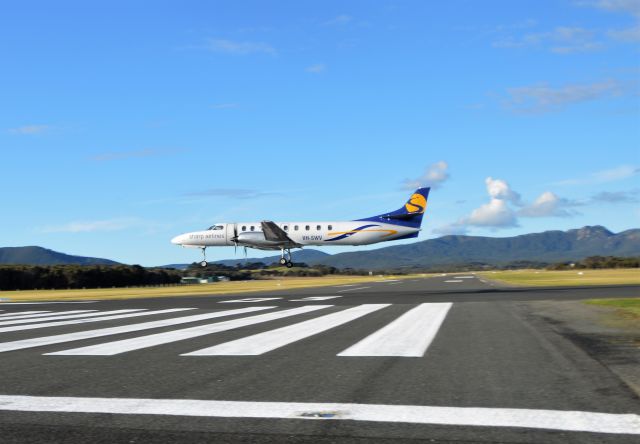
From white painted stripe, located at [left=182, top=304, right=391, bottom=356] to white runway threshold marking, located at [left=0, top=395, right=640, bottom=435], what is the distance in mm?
3105

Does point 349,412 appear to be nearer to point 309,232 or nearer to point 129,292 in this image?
point 129,292

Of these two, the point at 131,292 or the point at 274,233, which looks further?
the point at 274,233

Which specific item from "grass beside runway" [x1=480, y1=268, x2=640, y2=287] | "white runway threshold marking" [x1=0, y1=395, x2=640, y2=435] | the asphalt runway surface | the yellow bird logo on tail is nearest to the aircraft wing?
the yellow bird logo on tail

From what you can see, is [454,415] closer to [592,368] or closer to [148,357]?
[592,368]

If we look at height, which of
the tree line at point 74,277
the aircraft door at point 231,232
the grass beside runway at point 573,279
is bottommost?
the grass beside runway at point 573,279

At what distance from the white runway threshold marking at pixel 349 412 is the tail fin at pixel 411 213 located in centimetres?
6155

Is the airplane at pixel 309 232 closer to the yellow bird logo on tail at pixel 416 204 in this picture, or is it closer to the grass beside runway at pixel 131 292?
the yellow bird logo on tail at pixel 416 204

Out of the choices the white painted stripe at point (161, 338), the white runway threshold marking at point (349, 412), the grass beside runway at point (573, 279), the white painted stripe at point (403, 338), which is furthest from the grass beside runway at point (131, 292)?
the white runway threshold marking at point (349, 412)

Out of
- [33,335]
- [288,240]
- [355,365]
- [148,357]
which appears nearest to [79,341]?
[33,335]

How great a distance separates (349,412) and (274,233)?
60607 mm

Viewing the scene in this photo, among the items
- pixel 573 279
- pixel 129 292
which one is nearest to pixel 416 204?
pixel 573 279

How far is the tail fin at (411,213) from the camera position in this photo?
67750 mm

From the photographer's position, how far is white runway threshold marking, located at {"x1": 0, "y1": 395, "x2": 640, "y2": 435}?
16.2 ft

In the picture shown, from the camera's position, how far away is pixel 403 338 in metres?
10.6
